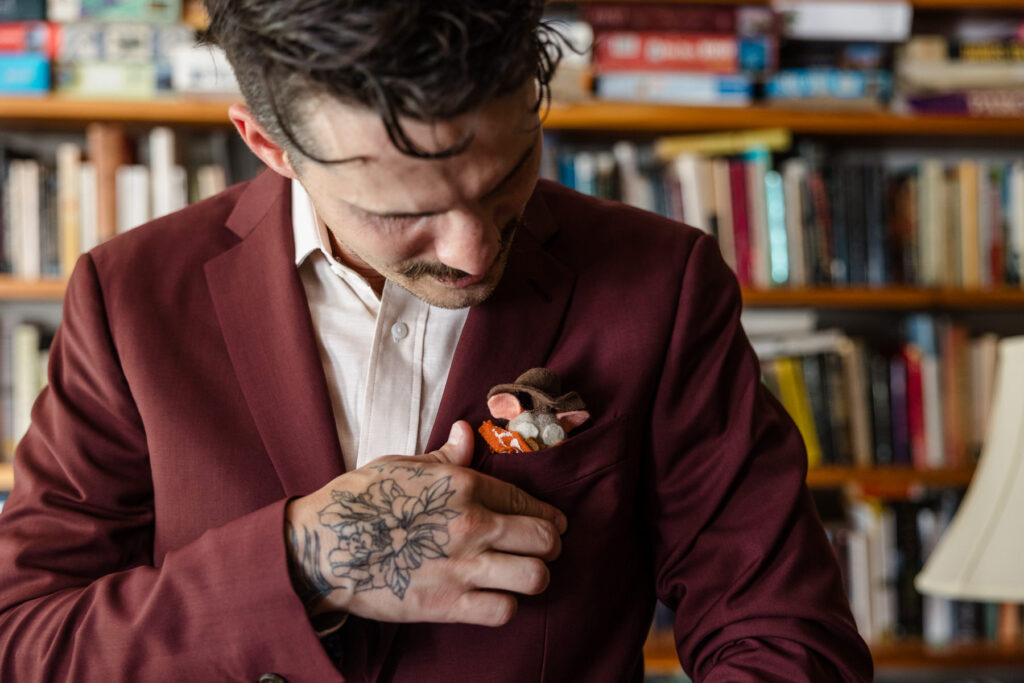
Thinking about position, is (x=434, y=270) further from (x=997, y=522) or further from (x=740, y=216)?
(x=740, y=216)

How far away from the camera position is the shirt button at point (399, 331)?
98 cm

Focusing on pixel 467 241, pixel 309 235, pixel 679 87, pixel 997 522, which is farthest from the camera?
pixel 679 87

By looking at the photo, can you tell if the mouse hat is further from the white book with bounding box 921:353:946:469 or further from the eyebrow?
the white book with bounding box 921:353:946:469

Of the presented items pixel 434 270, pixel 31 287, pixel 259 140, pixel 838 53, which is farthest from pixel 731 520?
pixel 31 287

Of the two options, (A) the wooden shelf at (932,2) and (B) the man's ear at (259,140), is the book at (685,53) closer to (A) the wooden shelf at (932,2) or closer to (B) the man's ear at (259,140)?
(A) the wooden shelf at (932,2)

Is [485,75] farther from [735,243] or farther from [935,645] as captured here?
[935,645]

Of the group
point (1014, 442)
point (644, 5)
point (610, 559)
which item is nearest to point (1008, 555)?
point (1014, 442)

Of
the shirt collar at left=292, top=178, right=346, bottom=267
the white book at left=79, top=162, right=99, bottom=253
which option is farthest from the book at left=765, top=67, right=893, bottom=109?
the white book at left=79, top=162, right=99, bottom=253

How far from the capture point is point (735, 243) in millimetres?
2100

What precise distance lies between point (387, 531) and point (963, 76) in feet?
6.24

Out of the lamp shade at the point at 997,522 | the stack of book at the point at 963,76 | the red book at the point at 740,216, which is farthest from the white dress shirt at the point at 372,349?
the stack of book at the point at 963,76

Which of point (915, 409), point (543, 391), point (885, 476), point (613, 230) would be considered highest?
A: point (613, 230)

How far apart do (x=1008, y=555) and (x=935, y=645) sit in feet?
2.90

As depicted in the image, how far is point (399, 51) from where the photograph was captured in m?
0.70
